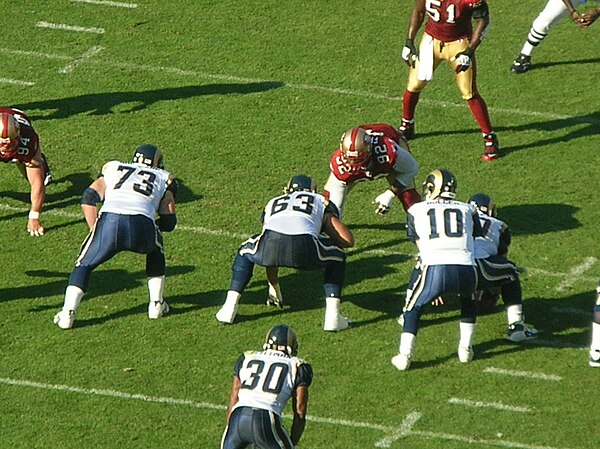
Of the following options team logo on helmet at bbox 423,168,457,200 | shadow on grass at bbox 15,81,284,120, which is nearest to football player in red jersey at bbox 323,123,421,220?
team logo on helmet at bbox 423,168,457,200

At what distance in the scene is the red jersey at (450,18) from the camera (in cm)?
1445

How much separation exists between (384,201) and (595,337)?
2.92 meters

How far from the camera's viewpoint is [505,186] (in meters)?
14.4

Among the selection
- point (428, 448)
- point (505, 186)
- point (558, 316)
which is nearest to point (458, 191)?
point (505, 186)

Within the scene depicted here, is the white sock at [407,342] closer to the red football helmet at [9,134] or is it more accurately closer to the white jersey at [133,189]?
the white jersey at [133,189]

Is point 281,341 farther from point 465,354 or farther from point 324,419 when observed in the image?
point 465,354

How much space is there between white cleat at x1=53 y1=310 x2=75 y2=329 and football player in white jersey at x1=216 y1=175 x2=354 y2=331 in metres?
1.12

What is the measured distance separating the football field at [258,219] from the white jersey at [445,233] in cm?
81

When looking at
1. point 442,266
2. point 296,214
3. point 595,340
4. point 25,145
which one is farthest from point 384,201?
point 25,145

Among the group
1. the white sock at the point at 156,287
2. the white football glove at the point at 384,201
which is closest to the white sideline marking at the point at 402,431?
the white sock at the point at 156,287

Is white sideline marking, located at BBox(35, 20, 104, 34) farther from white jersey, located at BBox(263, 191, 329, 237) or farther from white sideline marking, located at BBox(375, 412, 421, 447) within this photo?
white sideline marking, located at BBox(375, 412, 421, 447)

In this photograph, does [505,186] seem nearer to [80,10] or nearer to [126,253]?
[126,253]

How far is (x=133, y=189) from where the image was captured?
1215 cm

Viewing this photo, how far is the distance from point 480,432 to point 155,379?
94.6 inches
